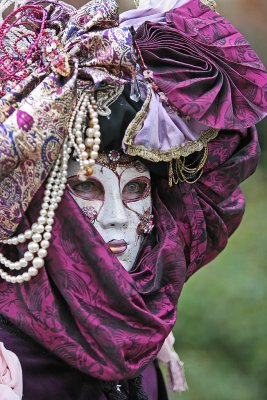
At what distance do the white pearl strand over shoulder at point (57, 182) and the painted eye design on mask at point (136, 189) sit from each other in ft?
0.50

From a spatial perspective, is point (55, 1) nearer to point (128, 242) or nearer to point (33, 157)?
point (33, 157)

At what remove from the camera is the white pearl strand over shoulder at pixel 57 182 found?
164 cm

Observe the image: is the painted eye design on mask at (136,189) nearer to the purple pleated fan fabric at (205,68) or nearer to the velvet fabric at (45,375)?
the purple pleated fan fabric at (205,68)

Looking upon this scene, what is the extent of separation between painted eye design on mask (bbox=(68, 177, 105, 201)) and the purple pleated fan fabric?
213 mm

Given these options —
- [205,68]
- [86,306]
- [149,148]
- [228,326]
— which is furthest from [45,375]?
[228,326]

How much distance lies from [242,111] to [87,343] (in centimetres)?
55

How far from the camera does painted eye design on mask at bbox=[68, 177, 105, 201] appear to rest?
1729 millimetres

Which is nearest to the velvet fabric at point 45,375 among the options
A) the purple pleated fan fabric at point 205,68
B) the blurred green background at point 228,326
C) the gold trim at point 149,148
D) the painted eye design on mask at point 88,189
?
the painted eye design on mask at point 88,189

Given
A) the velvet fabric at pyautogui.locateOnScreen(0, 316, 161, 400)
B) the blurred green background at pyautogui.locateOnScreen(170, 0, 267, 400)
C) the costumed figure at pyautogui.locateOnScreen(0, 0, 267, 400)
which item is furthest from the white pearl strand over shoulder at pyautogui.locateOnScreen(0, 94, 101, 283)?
the blurred green background at pyautogui.locateOnScreen(170, 0, 267, 400)

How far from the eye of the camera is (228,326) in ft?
13.1

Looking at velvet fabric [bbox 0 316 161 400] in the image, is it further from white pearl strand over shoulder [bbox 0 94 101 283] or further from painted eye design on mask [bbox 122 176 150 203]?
painted eye design on mask [bbox 122 176 150 203]

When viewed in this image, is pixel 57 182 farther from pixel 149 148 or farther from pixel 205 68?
pixel 205 68

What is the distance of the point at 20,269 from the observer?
5.49 ft

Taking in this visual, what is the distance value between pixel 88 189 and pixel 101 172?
4 cm
